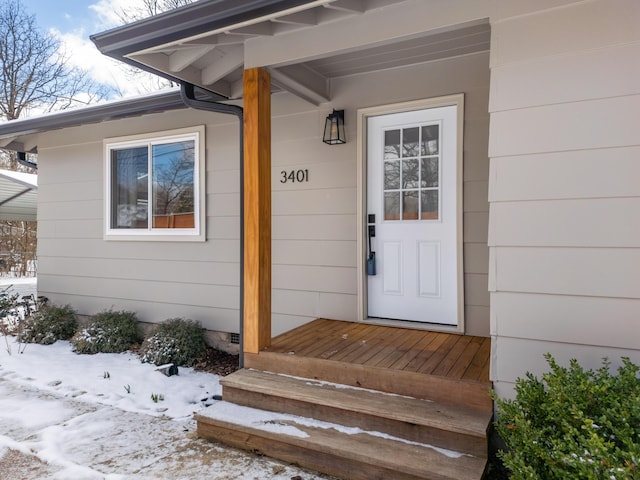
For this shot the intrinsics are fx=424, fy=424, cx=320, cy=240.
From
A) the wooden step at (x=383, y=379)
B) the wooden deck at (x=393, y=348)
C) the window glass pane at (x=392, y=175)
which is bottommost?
the wooden step at (x=383, y=379)

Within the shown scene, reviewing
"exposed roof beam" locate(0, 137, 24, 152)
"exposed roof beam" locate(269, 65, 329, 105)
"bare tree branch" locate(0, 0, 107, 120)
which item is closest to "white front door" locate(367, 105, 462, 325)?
"exposed roof beam" locate(269, 65, 329, 105)

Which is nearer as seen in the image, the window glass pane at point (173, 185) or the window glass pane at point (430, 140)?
the window glass pane at point (430, 140)

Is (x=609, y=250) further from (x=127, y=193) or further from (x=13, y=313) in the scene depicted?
(x=13, y=313)

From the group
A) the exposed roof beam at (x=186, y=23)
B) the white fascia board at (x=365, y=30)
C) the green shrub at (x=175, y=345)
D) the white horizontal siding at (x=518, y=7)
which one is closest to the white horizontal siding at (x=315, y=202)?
the white fascia board at (x=365, y=30)

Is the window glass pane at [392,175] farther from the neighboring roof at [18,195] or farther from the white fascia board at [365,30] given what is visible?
the neighboring roof at [18,195]

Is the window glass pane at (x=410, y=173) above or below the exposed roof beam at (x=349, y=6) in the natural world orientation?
below

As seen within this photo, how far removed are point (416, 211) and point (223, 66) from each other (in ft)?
6.63

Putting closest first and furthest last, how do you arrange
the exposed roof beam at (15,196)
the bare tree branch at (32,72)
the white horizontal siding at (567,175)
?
the white horizontal siding at (567,175) < the exposed roof beam at (15,196) < the bare tree branch at (32,72)

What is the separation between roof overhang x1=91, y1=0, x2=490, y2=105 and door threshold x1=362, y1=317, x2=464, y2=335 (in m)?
2.13

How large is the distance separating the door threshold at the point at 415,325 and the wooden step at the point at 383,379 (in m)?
1.05

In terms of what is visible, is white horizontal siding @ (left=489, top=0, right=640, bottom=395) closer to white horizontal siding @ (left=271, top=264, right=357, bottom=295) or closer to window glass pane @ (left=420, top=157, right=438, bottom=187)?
window glass pane @ (left=420, top=157, right=438, bottom=187)

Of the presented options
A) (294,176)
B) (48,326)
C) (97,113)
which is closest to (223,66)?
(294,176)

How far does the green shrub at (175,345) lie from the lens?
4.27m

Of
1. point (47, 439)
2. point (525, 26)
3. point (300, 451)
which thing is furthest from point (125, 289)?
point (525, 26)
